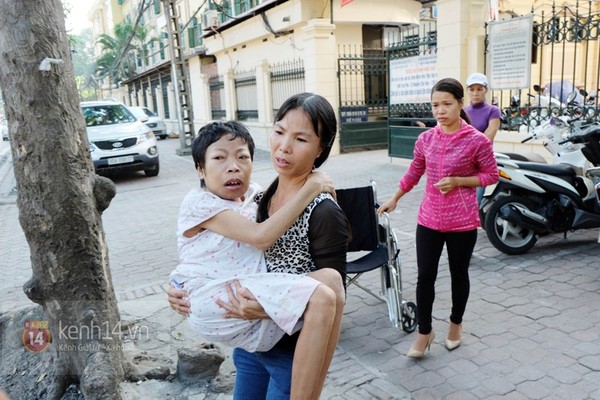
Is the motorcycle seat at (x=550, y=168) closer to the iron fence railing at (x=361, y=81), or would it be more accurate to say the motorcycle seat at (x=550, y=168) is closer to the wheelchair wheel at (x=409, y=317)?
the wheelchair wheel at (x=409, y=317)

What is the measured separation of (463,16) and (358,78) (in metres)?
5.54

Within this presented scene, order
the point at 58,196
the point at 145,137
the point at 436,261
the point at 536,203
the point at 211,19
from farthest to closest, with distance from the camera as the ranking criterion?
the point at 211,19
the point at 145,137
the point at 536,203
the point at 436,261
the point at 58,196

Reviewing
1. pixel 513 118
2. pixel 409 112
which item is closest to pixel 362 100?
pixel 409 112

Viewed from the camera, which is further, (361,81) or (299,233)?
(361,81)

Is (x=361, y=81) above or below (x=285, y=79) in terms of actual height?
below

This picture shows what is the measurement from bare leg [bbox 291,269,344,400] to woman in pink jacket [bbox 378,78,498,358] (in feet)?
5.71

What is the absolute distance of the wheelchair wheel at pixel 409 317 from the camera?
3.61 metres

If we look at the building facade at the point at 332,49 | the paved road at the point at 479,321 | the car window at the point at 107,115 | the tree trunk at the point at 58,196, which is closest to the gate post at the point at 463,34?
the building facade at the point at 332,49

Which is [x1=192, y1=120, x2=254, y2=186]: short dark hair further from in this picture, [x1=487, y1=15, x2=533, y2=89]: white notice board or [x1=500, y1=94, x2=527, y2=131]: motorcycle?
[x1=500, y1=94, x2=527, y2=131]: motorcycle

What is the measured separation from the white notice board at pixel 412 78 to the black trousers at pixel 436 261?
6.63 m

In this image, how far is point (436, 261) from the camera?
3150mm

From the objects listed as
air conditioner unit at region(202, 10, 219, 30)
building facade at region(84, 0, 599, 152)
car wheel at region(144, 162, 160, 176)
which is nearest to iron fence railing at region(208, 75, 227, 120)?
building facade at region(84, 0, 599, 152)

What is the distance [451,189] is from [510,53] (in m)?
5.36
